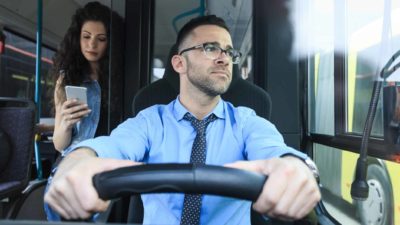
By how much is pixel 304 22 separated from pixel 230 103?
2.42ft

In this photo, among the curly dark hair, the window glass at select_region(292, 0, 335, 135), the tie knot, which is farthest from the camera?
the curly dark hair

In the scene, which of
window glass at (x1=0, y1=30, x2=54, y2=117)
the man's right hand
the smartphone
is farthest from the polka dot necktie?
window glass at (x1=0, y1=30, x2=54, y2=117)

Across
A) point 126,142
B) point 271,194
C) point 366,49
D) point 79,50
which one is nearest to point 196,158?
point 126,142

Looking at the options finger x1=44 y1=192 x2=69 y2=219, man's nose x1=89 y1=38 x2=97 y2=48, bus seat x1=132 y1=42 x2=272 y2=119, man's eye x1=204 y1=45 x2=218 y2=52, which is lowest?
finger x1=44 y1=192 x2=69 y2=219

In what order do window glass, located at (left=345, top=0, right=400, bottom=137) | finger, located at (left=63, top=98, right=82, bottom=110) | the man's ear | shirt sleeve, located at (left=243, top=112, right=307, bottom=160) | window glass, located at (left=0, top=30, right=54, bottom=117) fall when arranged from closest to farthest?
shirt sleeve, located at (left=243, top=112, right=307, bottom=160) < window glass, located at (left=345, top=0, right=400, bottom=137) < the man's ear < finger, located at (left=63, top=98, right=82, bottom=110) < window glass, located at (left=0, top=30, right=54, bottom=117)

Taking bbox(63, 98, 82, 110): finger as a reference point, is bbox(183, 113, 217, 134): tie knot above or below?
below

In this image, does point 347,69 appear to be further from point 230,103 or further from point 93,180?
point 93,180

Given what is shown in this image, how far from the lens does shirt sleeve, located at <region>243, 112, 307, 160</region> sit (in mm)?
1334

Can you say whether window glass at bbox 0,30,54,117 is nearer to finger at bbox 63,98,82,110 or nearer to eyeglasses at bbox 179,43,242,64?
finger at bbox 63,98,82,110

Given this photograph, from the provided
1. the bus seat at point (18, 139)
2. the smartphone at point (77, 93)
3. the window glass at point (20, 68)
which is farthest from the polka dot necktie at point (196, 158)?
the window glass at point (20, 68)

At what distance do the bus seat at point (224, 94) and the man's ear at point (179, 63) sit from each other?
2 cm

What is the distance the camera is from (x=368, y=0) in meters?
1.89

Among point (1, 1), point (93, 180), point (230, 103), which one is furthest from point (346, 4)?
point (1, 1)

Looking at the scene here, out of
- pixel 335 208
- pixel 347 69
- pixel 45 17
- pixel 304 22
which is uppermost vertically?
pixel 45 17
